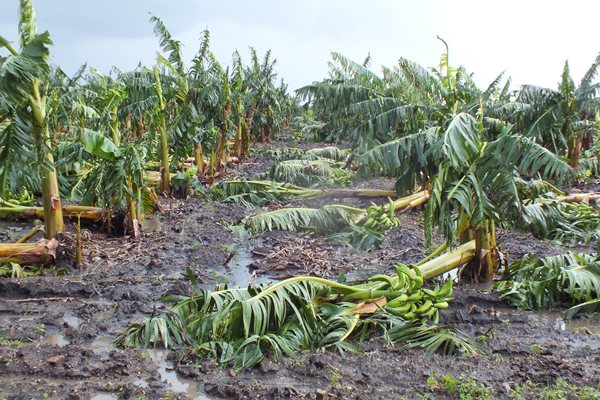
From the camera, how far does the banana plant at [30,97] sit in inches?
242

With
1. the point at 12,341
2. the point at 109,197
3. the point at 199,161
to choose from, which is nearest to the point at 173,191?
the point at 199,161

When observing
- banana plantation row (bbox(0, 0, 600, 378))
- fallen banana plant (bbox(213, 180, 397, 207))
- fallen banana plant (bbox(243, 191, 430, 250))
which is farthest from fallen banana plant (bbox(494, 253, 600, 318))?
fallen banana plant (bbox(213, 180, 397, 207))

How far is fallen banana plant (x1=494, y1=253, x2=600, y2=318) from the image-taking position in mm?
5750

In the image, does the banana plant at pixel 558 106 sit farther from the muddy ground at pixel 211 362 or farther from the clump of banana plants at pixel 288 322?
the clump of banana plants at pixel 288 322

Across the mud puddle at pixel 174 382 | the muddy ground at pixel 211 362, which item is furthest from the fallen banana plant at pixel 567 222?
the mud puddle at pixel 174 382

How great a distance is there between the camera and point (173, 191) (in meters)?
12.6

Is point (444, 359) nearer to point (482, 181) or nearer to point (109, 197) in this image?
point (482, 181)

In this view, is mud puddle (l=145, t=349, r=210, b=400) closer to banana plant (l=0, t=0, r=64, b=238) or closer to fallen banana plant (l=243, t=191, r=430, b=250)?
banana plant (l=0, t=0, r=64, b=238)

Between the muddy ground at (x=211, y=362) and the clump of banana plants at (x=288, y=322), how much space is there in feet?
0.48

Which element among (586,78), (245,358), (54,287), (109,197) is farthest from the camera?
(586,78)

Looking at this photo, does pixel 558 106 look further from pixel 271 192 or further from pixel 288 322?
pixel 288 322

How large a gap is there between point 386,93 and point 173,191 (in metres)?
5.07

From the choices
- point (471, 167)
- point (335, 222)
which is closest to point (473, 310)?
point (471, 167)

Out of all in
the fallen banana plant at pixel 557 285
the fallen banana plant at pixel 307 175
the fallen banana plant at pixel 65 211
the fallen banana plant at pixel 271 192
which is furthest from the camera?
the fallen banana plant at pixel 307 175
